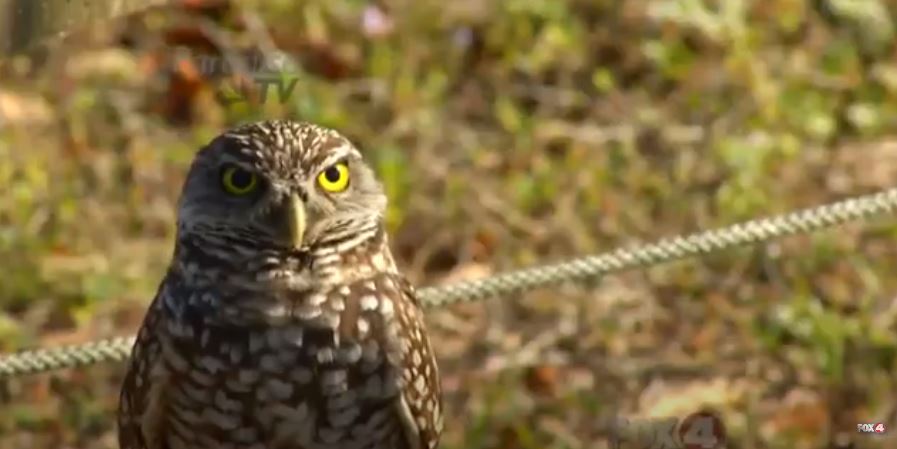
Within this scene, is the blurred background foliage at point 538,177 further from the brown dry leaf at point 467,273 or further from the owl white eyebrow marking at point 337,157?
the owl white eyebrow marking at point 337,157

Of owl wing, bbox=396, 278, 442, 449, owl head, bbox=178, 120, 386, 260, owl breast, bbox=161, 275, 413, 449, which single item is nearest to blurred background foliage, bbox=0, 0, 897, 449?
owl wing, bbox=396, 278, 442, 449

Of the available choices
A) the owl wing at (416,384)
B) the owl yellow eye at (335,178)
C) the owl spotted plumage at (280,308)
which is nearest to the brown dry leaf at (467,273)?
the owl wing at (416,384)

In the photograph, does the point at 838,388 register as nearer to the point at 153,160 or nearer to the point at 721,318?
the point at 721,318

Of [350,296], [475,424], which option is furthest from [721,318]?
[350,296]

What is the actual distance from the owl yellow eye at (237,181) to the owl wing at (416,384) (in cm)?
32

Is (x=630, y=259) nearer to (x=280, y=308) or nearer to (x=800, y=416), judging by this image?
(x=800, y=416)

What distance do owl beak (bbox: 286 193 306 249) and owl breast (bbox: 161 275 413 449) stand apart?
12cm

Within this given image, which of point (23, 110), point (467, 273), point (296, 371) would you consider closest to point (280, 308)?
point (296, 371)

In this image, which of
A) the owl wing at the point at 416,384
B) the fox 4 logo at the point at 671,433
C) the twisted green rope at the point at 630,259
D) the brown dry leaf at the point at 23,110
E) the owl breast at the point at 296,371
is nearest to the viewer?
the owl breast at the point at 296,371

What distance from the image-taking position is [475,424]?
13.6 ft

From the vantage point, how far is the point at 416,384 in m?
2.97

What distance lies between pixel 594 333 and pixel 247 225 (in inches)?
70.7

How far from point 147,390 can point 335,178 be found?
0.45m

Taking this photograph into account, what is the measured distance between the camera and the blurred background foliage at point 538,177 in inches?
169
